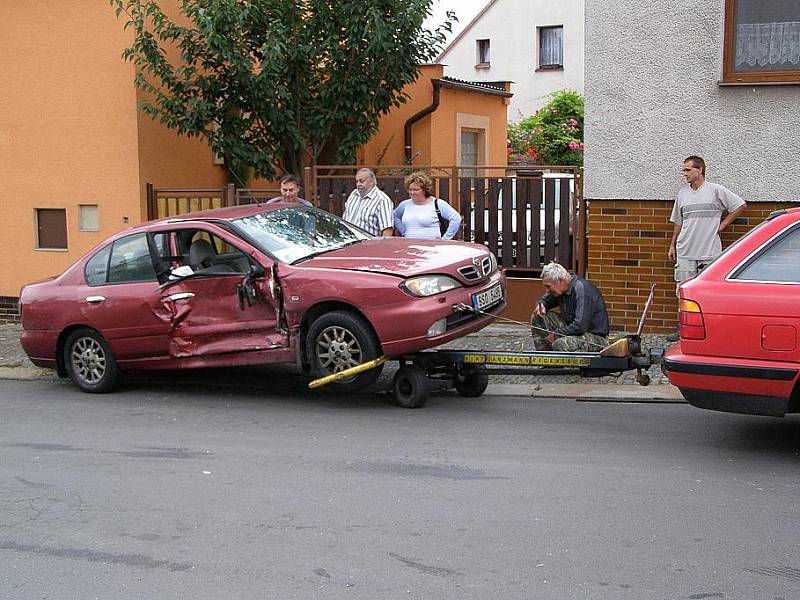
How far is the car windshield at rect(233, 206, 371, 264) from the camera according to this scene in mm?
9242

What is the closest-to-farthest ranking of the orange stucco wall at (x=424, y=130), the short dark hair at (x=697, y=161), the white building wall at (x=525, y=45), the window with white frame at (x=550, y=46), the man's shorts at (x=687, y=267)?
the short dark hair at (x=697, y=161) → the man's shorts at (x=687, y=267) → the orange stucco wall at (x=424, y=130) → the white building wall at (x=525, y=45) → the window with white frame at (x=550, y=46)

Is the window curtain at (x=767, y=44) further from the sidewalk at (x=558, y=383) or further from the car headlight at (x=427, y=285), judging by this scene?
the car headlight at (x=427, y=285)

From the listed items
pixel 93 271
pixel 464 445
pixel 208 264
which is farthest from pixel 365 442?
A: pixel 93 271

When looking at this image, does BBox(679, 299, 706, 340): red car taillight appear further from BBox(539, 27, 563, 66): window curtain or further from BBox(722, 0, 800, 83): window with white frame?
BBox(539, 27, 563, 66): window curtain

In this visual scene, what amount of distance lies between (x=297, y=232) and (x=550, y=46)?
31.0 m

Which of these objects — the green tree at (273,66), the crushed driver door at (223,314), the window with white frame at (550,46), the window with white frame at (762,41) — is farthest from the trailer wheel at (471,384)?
the window with white frame at (550,46)

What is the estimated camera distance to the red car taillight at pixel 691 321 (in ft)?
22.4

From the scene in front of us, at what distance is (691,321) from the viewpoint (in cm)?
688

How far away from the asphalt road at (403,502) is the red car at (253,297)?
609 millimetres

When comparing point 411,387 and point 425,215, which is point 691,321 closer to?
point 411,387

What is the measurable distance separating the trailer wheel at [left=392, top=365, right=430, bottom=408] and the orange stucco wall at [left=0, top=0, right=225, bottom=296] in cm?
664

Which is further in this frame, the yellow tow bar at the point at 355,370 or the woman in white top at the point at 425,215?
the woman in white top at the point at 425,215

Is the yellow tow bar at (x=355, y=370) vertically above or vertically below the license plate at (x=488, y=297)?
below

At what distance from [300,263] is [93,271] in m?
2.22
